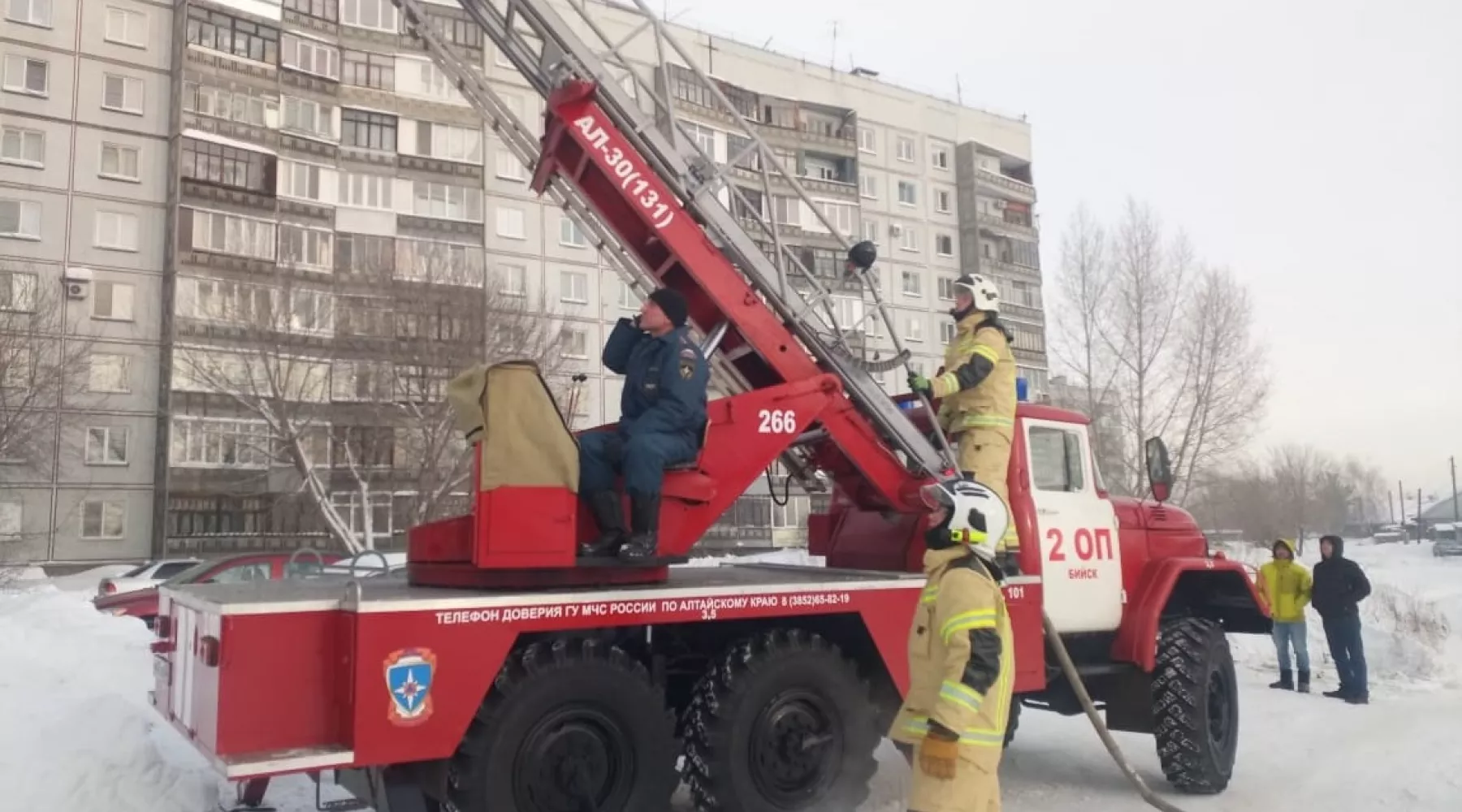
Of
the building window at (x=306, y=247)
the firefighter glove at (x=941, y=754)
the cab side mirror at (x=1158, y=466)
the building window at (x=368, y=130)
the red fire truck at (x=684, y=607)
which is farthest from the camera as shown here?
the building window at (x=368, y=130)

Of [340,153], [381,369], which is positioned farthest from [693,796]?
[340,153]

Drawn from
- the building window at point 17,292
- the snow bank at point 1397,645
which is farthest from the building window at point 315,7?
the snow bank at point 1397,645

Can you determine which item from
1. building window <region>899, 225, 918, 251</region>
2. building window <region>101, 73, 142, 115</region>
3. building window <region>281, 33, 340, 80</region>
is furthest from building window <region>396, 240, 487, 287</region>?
building window <region>899, 225, 918, 251</region>

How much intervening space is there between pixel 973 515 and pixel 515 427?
2.26 metres

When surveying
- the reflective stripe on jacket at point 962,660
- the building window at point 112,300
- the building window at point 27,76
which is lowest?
the reflective stripe on jacket at point 962,660

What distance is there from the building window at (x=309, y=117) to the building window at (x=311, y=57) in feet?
3.50

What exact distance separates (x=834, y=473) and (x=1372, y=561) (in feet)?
156

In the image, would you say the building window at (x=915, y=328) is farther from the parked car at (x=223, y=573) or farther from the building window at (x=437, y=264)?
the parked car at (x=223, y=573)

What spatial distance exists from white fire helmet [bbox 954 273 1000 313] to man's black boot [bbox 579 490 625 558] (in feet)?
9.41

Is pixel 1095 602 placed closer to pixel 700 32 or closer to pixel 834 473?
pixel 834 473

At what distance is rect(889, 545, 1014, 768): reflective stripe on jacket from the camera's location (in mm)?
4215

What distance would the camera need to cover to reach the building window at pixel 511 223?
4006 cm

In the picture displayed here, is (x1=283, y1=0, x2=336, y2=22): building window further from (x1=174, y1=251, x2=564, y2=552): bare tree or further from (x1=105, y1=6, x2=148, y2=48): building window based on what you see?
(x1=174, y1=251, x2=564, y2=552): bare tree

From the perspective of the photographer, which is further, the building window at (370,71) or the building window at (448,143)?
the building window at (448,143)
